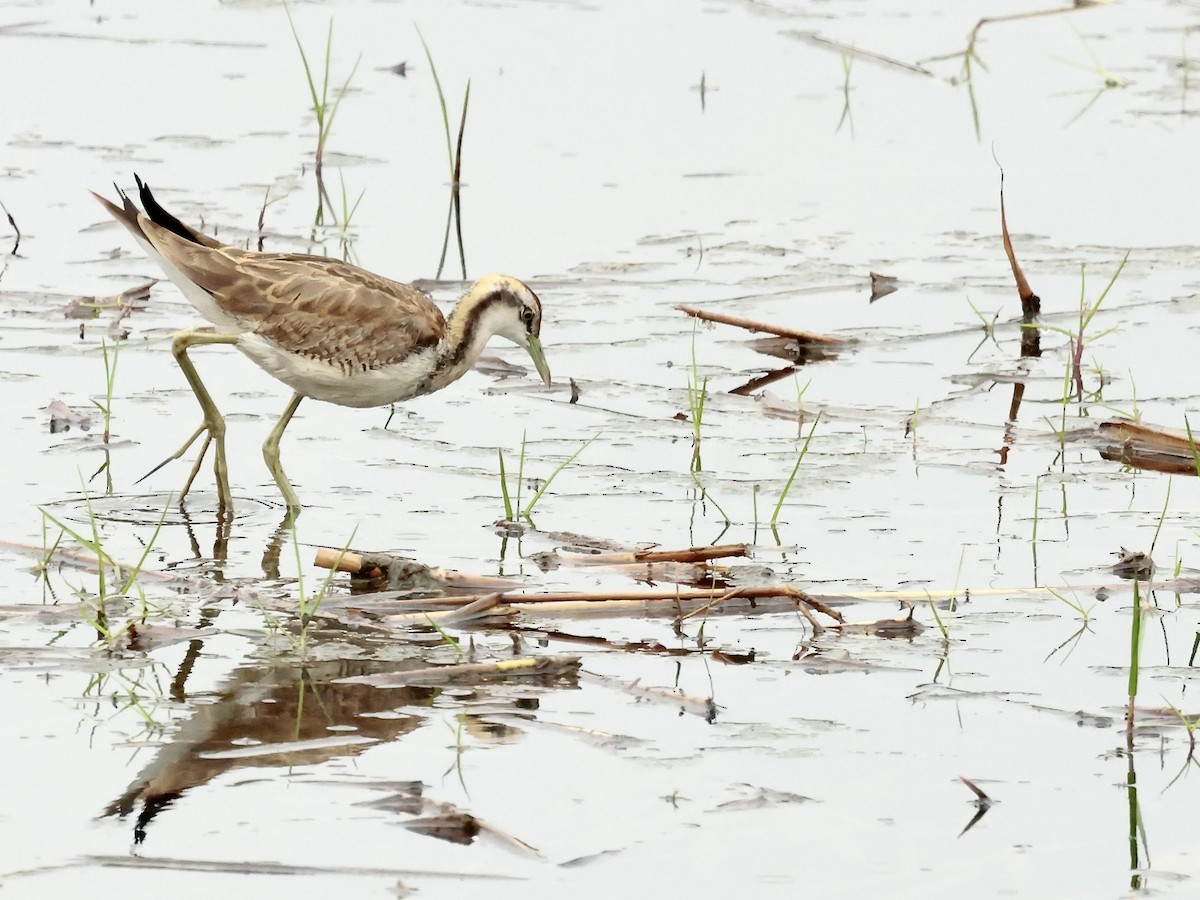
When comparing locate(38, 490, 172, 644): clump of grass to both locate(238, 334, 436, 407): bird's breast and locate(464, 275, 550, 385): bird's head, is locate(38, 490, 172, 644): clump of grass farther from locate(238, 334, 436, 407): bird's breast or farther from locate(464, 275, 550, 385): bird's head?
locate(464, 275, 550, 385): bird's head

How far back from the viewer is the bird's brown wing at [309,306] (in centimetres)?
770

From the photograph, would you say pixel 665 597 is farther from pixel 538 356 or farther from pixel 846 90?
pixel 846 90

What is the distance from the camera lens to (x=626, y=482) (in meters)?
7.84

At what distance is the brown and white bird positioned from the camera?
769 centimetres

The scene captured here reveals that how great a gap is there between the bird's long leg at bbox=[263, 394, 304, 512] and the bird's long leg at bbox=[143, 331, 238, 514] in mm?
163

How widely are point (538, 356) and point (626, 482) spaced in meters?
0.92

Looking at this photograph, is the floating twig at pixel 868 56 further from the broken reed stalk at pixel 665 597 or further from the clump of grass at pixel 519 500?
the broken reed stalk at pixel 665 597

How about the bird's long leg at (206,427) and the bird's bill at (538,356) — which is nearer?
the bird's long leg at (206,427)

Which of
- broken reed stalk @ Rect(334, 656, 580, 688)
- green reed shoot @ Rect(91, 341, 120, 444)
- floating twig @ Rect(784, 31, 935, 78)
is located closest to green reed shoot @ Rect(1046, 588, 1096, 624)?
broken reed stalk @ Rect(334, 656, 580, 688)

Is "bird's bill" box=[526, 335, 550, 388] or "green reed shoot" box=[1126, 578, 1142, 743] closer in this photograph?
"green reed shoot" box=[1126, 578, 1142, 743]

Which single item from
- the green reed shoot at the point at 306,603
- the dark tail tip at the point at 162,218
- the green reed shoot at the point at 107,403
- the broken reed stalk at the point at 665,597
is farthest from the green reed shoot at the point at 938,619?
the dark tail tip at the point at 162,218

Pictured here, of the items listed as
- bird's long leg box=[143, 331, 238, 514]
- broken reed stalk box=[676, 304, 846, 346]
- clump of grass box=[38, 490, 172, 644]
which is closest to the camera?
clump of grass box=[38, 490, 172, 644]

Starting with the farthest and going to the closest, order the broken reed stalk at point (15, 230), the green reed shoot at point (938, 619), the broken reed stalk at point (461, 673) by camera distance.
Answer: the broken reed stalk at point (15, 230), the green reed shoot at point (938, 619), the broken reed stalk at point (461, 673)

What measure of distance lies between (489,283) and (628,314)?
197cm
